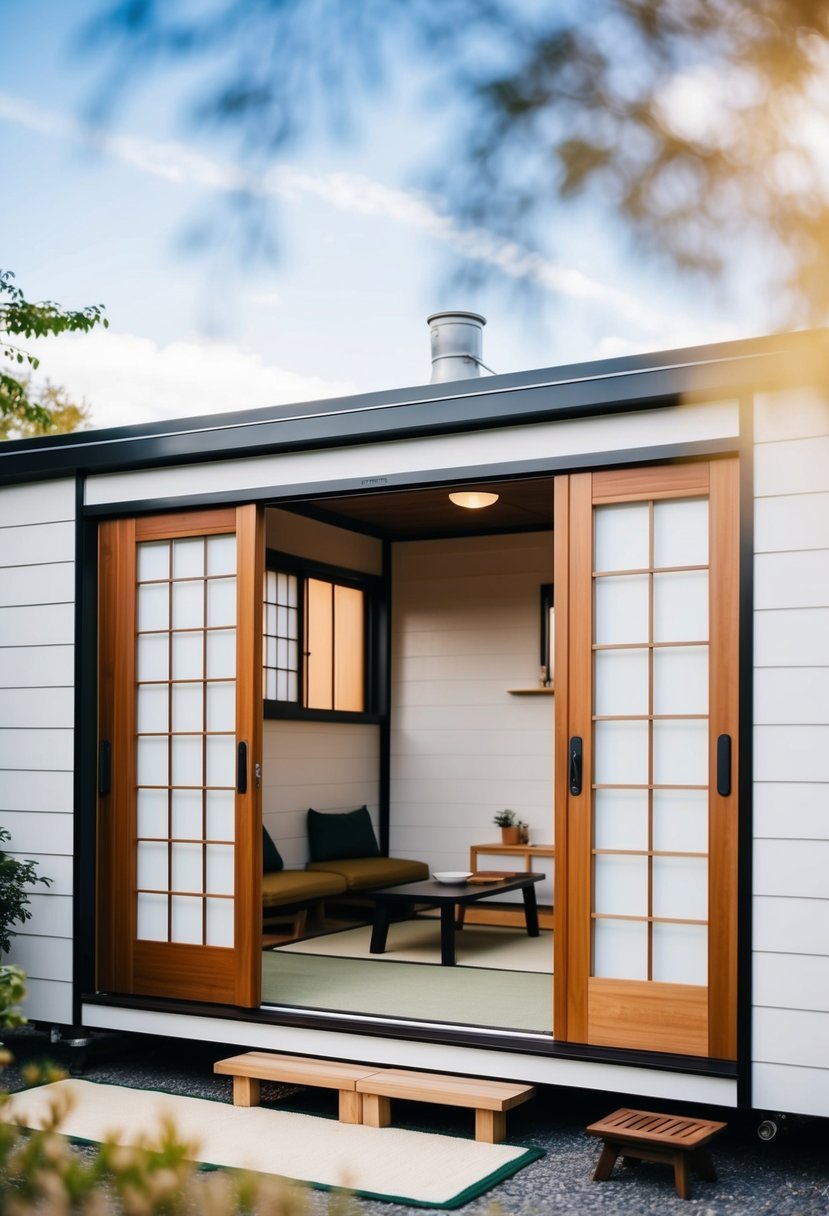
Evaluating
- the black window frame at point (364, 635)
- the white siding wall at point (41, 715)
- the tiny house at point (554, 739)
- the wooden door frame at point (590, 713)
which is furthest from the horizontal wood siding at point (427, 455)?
the black window frame at point (364, 635)

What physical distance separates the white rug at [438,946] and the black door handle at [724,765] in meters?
2.21

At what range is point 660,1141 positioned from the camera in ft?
11.7

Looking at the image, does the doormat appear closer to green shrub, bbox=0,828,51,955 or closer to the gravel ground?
the gravel ground

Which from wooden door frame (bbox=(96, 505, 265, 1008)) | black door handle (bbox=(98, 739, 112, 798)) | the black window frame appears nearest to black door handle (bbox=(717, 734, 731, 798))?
wooden door frame (bbox=(96, 505, 265, 1008))

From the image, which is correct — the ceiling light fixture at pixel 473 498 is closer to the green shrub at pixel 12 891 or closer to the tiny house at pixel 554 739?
the tiny house at pixel 554 739

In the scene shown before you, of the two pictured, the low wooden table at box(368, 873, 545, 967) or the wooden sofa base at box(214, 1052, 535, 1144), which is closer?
the wooden sofa base at box(214, 1052, 535, 1144)

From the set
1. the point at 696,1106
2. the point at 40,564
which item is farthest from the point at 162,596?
the point at 696,1106

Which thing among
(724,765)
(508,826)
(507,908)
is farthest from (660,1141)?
(508,826)

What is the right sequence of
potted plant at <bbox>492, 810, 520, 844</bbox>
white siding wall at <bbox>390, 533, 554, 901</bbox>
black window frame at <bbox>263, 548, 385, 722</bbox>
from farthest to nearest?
white siding wall at <bbox>390, 533, 554, 901</bbox>
potted plant at <bbox>492, 810, 520, 844</bbox>
black window frame at <bbox>263, 548, 385, 722</bbox>

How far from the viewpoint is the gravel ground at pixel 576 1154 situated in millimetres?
3514

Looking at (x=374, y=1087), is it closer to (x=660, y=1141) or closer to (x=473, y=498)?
(x=660, y=1141)

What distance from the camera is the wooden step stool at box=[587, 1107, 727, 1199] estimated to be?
141 inches

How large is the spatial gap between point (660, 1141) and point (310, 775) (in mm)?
4714

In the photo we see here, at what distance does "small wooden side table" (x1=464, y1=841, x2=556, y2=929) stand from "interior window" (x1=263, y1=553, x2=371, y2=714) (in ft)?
4.47
